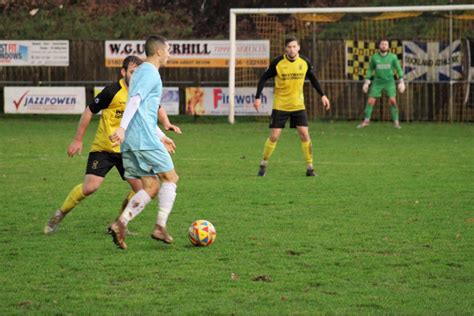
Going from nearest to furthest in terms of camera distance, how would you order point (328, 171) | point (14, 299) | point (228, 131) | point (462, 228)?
1. point (14, 299)
2. point (462, 228)
3. point (328, 171)
4. point (228, 131)

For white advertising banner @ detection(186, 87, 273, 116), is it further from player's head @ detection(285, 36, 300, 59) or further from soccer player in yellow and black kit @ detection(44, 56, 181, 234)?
soccer player in yellow and black kit @ detection(44, 56, 181, 234)

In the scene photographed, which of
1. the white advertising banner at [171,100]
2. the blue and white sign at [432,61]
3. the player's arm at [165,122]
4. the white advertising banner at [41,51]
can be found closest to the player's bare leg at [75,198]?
the player's arm at [165,122]

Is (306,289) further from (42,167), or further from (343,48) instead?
(343,48)

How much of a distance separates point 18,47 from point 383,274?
22.0 m

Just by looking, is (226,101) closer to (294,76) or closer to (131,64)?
(294,76)

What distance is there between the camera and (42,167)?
16.0m

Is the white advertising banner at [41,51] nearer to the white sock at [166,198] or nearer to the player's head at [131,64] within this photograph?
the player's head at [131,64]

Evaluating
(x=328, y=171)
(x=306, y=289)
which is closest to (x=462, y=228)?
(x=306, y=289)

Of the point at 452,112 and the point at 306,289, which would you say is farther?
the point at 452,112

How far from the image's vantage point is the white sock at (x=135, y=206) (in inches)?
340

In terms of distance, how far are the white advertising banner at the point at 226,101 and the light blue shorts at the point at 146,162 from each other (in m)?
18.2

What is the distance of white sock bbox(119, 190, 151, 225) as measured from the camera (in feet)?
28.4

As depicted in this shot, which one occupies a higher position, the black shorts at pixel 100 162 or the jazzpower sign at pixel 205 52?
the jazzpower sign at pixel 205 52

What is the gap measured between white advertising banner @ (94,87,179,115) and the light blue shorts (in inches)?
727
